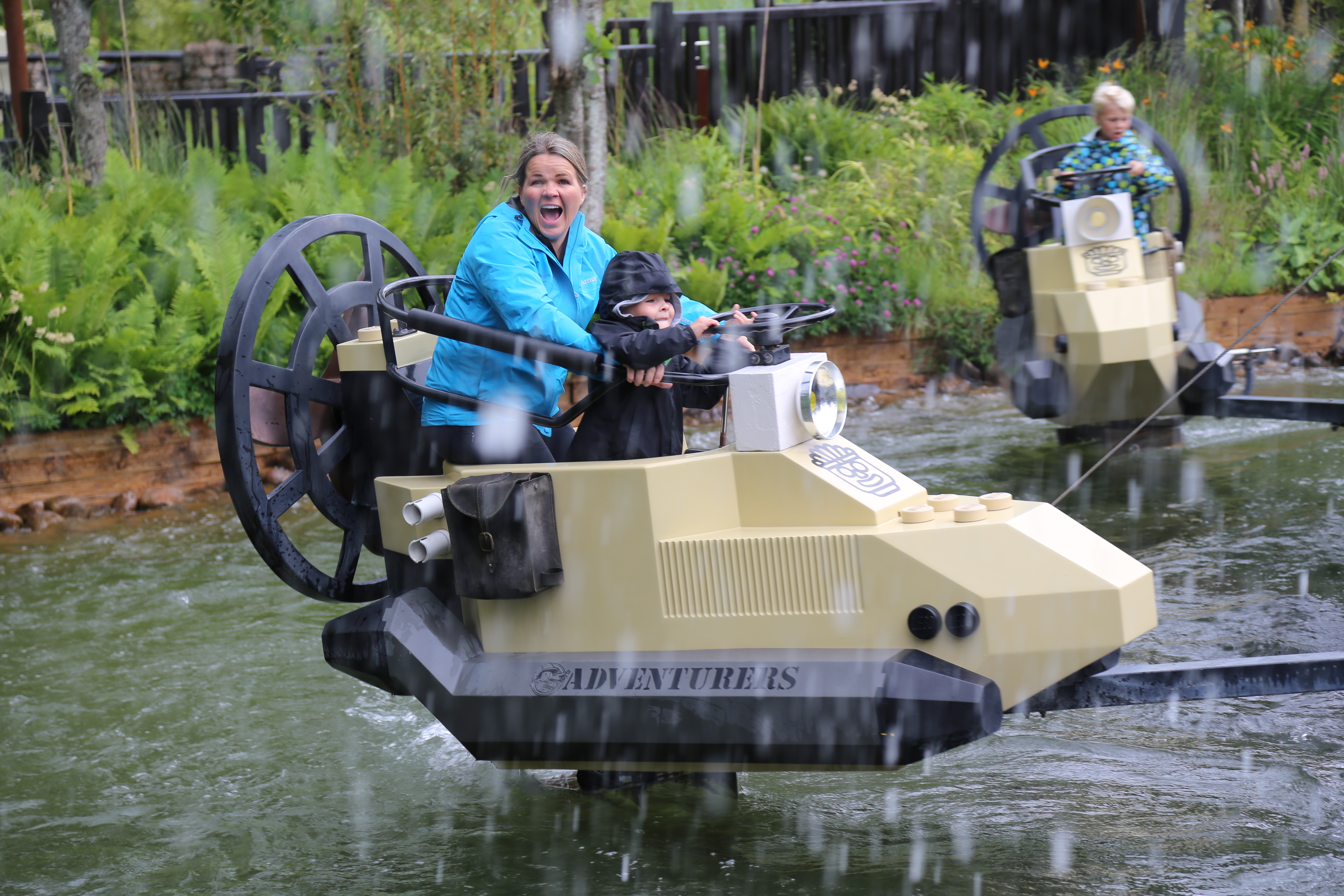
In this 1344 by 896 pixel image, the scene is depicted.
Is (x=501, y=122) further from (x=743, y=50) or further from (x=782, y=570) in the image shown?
(x=782, y=570)

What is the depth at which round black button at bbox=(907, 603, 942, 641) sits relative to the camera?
272cm

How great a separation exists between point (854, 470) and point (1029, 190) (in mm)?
3985

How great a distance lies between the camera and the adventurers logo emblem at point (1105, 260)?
20.0 ft

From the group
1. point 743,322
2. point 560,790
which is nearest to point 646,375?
point 743,322

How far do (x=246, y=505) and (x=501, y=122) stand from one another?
7347 millimetres

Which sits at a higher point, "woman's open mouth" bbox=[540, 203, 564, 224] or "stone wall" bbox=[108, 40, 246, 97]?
"stone wall" bbox=[108, 40, 246, 97]

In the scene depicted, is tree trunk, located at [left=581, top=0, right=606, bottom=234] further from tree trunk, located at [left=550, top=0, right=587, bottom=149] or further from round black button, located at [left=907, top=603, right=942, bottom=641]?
round black button, located at [left=907, top=603, right=942, bottom=641]

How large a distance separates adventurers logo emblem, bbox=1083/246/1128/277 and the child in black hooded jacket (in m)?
3.51

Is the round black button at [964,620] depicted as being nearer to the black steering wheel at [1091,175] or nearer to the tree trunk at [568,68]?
the black steering wheel at [1091,175]

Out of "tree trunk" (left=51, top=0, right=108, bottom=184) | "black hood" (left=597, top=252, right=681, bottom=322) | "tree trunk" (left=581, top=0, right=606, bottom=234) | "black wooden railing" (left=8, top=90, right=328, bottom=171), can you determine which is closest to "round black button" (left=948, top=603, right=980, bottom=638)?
"black hood" (left=597, top=252, right=681, bottom=322)

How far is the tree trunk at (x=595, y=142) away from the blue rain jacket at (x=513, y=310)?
5.17 m

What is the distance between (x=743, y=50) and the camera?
Answer: 40.2 ft

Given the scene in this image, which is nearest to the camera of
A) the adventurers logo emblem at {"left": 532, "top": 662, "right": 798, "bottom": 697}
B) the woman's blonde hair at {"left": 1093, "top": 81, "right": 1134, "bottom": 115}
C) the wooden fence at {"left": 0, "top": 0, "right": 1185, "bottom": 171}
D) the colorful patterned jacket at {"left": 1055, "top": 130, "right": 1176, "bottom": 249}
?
the adventurers logo emblem at {"left": 532, "top": 662, "right": 798, "bottom": 697}

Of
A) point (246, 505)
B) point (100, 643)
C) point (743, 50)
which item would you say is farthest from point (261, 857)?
point (743, 50)
